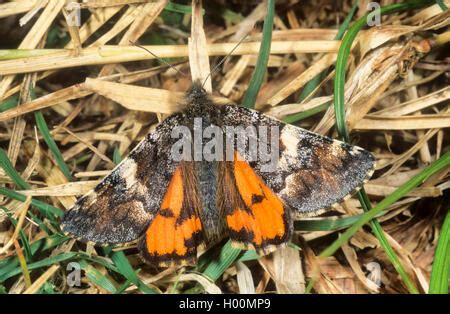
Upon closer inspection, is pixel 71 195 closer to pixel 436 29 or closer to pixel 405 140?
pixel 405 140

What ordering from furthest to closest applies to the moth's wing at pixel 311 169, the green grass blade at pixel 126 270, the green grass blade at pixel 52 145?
1. the green grass blade at pixel 52 145
2. the green grass blade at pixel 126 270
3. the moth's wing at pixel 311 169

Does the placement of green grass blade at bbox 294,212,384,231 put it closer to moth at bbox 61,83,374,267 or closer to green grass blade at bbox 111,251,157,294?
moth at bbox 61,83,374,267

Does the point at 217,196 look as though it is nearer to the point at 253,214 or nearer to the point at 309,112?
the point at 253,214

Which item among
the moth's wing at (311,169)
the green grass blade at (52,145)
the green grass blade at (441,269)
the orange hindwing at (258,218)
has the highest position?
the green grass blade at (52,145)

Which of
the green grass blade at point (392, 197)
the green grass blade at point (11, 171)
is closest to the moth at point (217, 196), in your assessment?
the green grass blade at point (392, 197)

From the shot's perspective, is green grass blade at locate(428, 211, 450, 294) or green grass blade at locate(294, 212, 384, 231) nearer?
green grass blade at locate(428, 211, 450, 294)

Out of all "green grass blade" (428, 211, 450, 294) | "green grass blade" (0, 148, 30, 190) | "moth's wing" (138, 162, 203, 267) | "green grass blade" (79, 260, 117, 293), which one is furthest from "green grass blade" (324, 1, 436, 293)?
"green grass blade" (0, 148, 30, 190)

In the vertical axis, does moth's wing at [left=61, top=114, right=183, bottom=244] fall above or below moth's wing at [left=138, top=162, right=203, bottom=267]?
above

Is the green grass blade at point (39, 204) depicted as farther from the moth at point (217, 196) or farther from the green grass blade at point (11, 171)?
the moth at point (217, 196)
